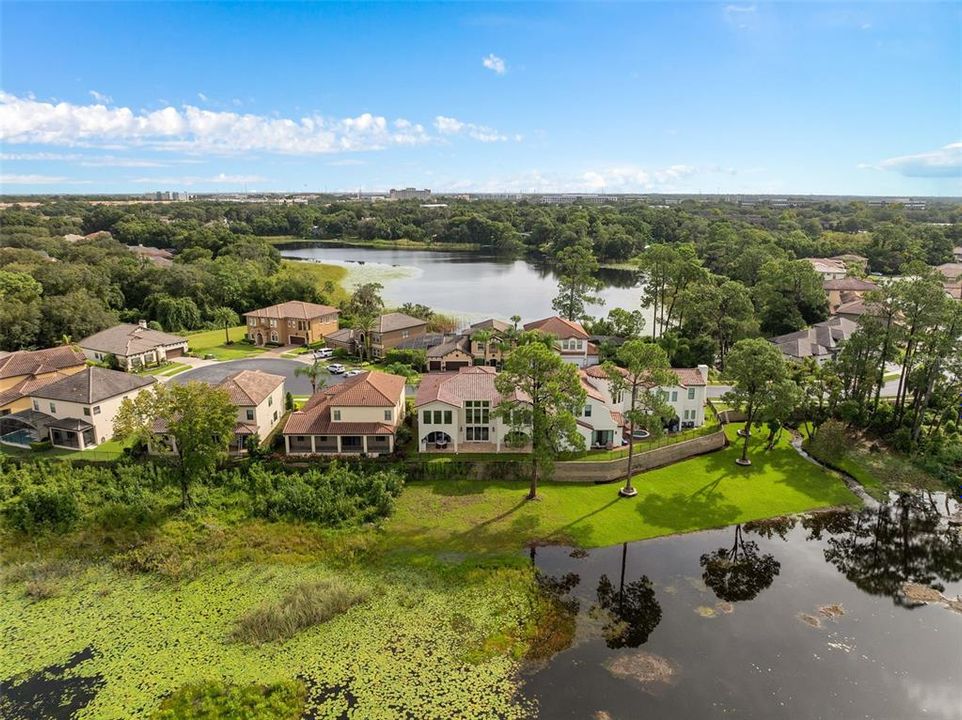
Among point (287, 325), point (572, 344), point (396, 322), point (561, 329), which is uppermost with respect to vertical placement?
point (561, 329)

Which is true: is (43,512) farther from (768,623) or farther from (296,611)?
(768,623)

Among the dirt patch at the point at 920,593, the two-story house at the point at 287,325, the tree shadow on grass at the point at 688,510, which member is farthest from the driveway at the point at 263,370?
the dirt patch at the point at 920,593

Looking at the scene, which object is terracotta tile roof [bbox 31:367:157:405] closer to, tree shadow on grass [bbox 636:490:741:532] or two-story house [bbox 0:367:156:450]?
two-story house [bbox 0:367:156:450]

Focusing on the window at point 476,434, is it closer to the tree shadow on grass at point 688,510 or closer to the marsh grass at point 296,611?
the tree shadow on grass at point 688,510

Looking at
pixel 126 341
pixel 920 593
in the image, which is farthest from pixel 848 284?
pixel 126 341

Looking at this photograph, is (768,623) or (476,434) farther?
(476,434)

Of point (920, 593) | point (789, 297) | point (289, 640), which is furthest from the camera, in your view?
point (789, 297)

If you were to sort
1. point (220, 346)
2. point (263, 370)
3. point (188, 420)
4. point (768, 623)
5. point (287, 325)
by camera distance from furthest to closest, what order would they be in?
point (287, 325), point (220, 346), point (263, 370), point (188, 420), point (768, 623)

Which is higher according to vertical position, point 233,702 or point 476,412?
point 476,412
